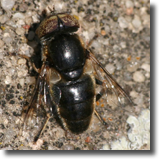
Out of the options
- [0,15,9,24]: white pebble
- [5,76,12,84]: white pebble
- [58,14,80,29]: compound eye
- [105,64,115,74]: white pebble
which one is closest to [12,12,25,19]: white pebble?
[0,15,9,24]: white pebble

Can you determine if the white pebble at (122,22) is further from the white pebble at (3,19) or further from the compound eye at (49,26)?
the white pebble at (3,19)

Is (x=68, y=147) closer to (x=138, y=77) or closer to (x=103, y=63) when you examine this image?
(x=103, y=63)

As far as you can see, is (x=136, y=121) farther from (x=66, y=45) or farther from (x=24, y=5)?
(x=24, y=5)

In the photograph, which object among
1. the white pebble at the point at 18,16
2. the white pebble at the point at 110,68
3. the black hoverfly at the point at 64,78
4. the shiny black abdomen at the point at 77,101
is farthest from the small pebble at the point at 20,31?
the white pebble at the point at 110,68

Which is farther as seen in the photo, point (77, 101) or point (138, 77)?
point (138, 77)

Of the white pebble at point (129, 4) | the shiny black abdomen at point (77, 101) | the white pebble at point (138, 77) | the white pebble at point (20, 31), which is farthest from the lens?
the white pebble at point (129, 4)

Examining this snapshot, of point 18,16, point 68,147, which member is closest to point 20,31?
point 18,16
